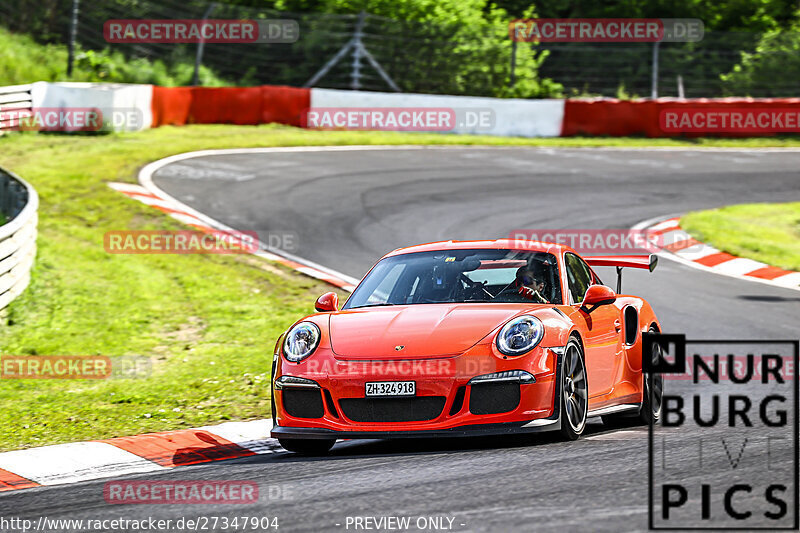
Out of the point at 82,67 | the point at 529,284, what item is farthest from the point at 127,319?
the point at 82,67

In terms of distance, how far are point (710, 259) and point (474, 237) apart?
2994mm

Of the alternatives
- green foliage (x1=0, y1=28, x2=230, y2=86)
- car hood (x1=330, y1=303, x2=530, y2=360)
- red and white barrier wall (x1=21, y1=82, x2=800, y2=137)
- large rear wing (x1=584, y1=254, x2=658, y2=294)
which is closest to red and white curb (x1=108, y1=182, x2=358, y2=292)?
large rear wing (x1=584, y1=254, x2=658, y2=294)

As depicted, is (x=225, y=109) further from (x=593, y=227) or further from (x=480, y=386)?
(x=480, y=386)

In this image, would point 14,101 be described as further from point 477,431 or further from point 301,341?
point 477,431

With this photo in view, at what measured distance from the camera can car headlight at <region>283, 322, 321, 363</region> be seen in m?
6.80

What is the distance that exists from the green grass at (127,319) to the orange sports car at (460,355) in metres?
1.64

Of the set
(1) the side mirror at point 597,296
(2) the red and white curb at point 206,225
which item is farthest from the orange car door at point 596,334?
(2) the red and white curb at point 206,225

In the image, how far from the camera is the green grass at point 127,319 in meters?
8.52

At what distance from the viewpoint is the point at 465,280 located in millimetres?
7539

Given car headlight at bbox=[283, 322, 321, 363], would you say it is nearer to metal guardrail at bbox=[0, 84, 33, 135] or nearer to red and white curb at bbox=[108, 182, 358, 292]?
red and white curb at bbox=[108, 182, 358, 292]

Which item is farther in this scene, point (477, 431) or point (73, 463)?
point (73, 463)

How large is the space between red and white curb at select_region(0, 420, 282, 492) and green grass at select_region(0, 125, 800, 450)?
317 mm

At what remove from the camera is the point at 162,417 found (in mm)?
8352

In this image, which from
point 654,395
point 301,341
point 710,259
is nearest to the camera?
point 301,341
